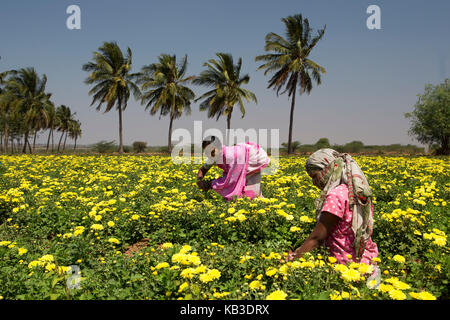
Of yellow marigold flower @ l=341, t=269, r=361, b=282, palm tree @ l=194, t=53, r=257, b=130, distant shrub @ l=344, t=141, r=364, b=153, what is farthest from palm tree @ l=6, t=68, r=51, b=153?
yellow marigold flower @ l=341, t=269, r=361, b=282

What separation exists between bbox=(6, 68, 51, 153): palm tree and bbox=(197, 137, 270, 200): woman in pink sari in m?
37.7

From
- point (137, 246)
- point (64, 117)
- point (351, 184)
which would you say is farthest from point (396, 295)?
point (64, 117)

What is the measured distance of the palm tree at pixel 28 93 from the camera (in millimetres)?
35281

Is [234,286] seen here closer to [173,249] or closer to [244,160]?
[173,249]

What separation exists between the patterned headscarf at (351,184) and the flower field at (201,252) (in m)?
0.28

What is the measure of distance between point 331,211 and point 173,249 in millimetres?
1511

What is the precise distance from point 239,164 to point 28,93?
130 feet

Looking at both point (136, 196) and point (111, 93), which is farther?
point (111, 93)

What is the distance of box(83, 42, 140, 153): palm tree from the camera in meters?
28.0

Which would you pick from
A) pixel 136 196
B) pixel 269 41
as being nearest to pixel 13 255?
pixel 136 196

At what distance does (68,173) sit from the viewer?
992 cm

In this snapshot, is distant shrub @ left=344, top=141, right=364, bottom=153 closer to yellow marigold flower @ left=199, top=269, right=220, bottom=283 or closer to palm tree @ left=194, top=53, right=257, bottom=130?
palm tree @ left=194, top=53, right=257, bottom=130

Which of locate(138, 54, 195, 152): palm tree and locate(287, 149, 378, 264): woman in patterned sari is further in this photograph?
locate(138, 54, 195, 152): palm tree
